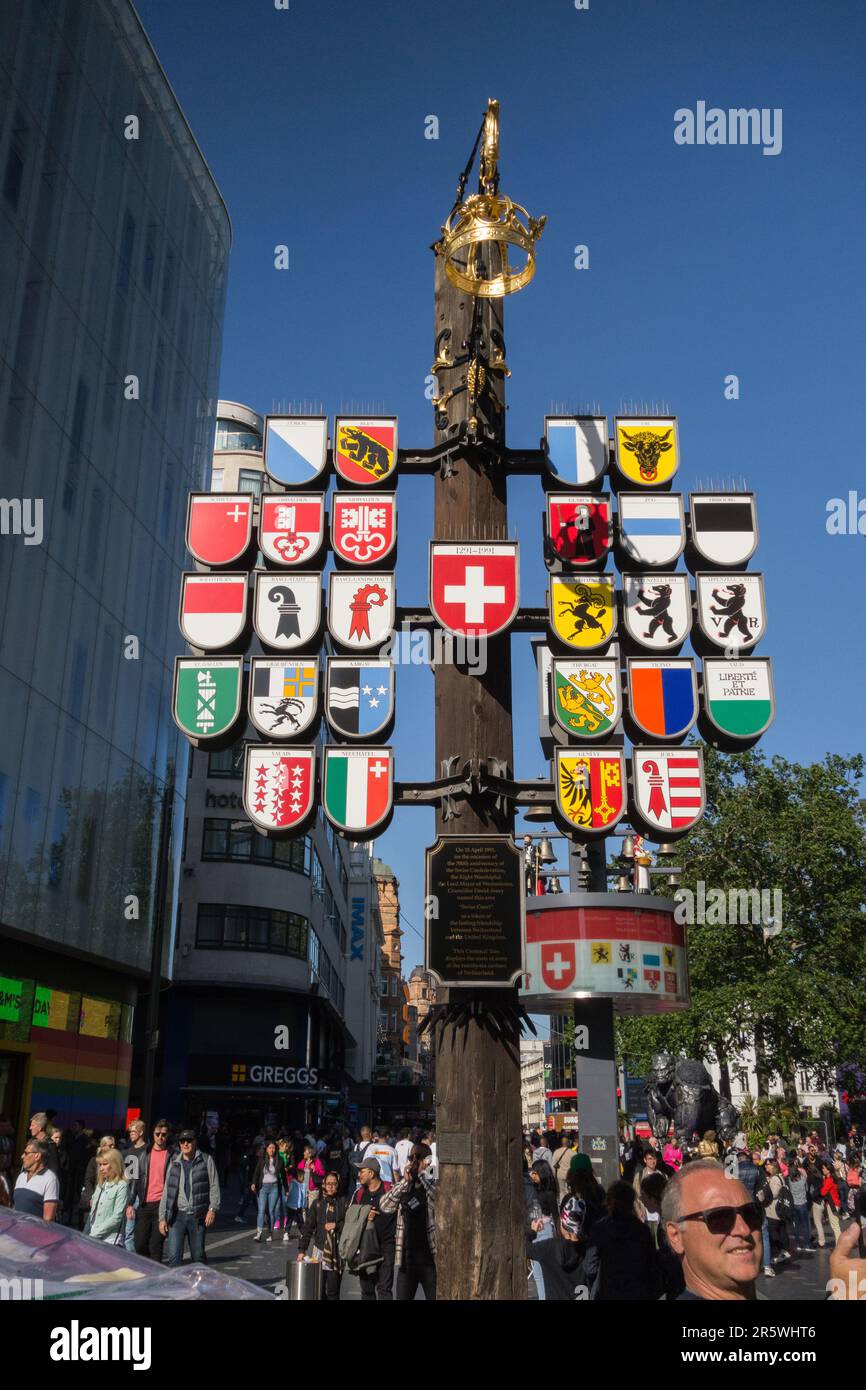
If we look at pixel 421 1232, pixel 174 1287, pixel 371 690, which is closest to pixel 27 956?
pixel 421 1232

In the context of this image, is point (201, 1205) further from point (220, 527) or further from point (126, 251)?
point (126, 251)

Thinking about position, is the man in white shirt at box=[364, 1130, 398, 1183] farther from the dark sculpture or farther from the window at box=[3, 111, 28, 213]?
the window at box=[3, 111, 28, 213]

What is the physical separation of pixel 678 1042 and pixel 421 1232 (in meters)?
34.2

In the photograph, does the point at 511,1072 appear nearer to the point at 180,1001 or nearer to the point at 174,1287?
the point at 174,1287

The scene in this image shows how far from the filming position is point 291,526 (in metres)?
8.27

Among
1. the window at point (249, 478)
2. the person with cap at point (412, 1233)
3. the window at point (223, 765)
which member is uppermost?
the window at point (249, 478)

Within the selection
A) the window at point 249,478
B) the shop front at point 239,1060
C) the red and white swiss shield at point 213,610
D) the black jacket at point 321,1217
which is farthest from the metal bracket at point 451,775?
the window at point 249,478

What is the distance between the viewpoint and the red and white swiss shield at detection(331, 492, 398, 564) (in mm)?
8156

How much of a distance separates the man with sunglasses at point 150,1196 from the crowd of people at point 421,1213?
0.05 feet

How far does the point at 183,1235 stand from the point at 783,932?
1281 inches

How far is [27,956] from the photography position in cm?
2603

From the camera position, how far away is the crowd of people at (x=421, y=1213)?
3623 millimetres

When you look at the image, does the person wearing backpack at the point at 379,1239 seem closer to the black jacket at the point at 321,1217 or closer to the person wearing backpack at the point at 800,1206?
the black jacket at the point at 321,1217

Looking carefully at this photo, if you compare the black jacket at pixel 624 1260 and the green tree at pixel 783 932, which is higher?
the green tree at pixel 783 932
